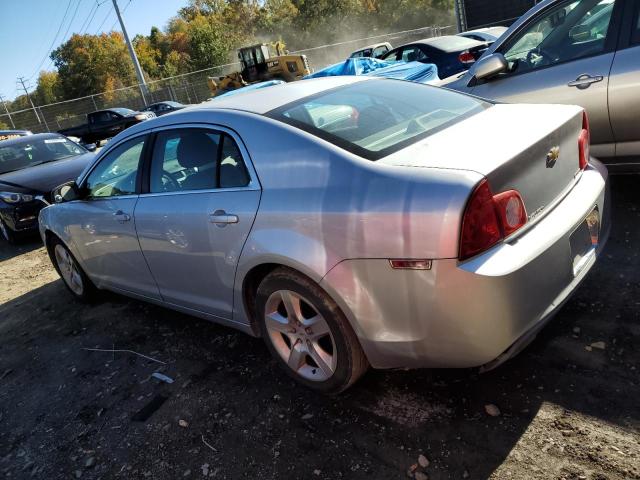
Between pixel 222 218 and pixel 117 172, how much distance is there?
1530 mm

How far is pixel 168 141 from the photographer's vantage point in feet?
10.7

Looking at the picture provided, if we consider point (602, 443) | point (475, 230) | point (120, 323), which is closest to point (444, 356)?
point (475, 230)

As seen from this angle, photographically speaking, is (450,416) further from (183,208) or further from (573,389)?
(183,208)

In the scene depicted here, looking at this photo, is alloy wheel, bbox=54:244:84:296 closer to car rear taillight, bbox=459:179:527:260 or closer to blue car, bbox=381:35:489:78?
car rear taillight, bbox=459:179:527:260

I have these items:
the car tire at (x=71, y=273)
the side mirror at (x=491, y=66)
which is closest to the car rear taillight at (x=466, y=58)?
the side mirror at (x=491, y=66)

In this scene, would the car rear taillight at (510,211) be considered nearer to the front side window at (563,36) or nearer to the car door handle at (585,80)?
the car door handle at (585,80)

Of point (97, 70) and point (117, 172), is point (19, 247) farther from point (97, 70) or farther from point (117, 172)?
point (97, 70)

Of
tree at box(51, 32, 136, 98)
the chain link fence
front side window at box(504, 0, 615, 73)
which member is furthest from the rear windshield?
tree at box(51, 32, 136, 98)

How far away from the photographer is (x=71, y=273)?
4.93m

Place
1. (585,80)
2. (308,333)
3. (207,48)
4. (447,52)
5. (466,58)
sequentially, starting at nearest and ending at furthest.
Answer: (308,333) → (585,80) → (466,58) → (447,52) → (207,48)

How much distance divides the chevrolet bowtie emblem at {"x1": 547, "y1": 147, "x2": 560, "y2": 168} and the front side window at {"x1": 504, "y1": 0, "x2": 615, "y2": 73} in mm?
2039

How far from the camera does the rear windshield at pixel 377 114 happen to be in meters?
2.45

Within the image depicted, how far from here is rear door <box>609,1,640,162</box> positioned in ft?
11.9

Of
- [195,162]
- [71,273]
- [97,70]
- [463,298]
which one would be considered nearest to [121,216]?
[195,162]
